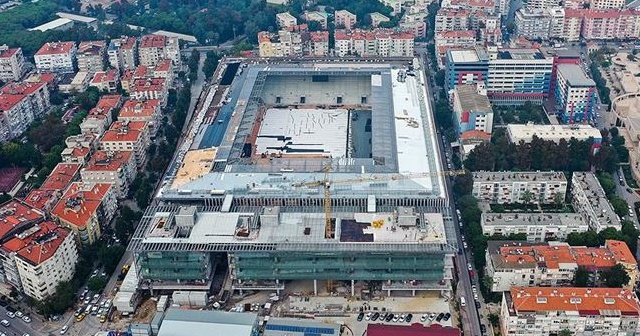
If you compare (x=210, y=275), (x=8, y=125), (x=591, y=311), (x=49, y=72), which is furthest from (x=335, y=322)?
(x=49, y=72)

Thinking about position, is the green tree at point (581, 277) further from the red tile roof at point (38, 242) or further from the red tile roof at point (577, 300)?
the red tile roof at point (38, 242)

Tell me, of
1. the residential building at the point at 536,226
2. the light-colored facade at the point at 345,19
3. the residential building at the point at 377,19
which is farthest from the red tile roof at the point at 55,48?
the residential building at the point at 536,226

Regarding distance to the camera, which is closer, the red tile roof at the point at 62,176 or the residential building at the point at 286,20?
the red tile roof at the point at 62,176

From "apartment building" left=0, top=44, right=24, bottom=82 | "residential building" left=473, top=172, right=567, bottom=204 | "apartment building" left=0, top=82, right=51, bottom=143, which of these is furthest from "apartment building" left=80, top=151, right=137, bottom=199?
"apartment building" left=0, top=44, right=24, bottom=82

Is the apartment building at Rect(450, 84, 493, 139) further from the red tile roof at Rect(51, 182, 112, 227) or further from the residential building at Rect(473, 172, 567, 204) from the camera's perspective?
the red tile roof at Rect(51, 182, 112, 227)

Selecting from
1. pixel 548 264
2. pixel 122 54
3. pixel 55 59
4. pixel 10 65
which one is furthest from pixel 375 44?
pixel 548 264

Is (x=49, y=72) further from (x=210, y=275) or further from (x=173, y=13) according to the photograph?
(x=210, y=275)
